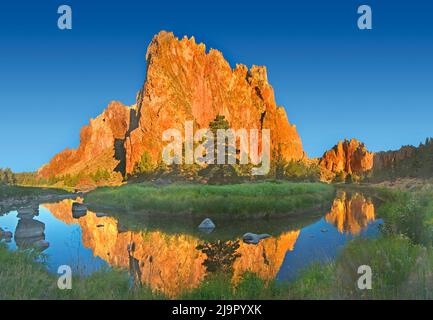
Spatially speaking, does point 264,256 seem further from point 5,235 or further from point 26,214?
point 26,214

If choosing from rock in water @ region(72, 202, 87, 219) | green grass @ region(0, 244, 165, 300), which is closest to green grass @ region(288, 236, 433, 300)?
green grass @ region(0, 244, 165, 300)

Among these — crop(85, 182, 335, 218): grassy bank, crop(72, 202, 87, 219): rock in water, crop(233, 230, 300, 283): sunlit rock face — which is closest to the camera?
crop(233, 230, 300, 283): sunlit rock face

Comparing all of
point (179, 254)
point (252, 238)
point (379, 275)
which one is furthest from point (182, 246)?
point (379, 275)

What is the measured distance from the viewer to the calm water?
1562cm

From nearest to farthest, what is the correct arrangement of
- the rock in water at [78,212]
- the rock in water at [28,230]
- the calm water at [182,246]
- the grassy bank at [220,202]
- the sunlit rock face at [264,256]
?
the sunlit rock face at [264,256] → the calm water at [182,246] → the rock in water at [28,230] → the grassy bank at [220,202] → the rock in water at [78,212]

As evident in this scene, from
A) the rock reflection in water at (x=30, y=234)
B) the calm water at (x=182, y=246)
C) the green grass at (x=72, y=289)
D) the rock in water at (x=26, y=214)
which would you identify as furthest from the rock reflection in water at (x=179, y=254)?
the rock in water at (x=26, y=214)

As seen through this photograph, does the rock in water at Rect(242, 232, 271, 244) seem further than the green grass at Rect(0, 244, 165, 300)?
Yes

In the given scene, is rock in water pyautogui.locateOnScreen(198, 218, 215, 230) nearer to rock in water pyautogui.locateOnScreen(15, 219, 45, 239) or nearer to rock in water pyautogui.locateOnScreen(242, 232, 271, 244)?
rock in water pyautogui.locateOnScreen(242, 232, 271, 244)

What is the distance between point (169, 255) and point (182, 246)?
6.98 feet

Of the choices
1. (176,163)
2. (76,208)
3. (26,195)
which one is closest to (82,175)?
(176,163)

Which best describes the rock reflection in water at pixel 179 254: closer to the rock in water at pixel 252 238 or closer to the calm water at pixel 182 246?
the calm water at pixel 182 246

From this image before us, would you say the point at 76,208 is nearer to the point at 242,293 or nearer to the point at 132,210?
the point at 132,210

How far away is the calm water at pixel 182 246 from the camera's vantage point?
15623 millimetres
